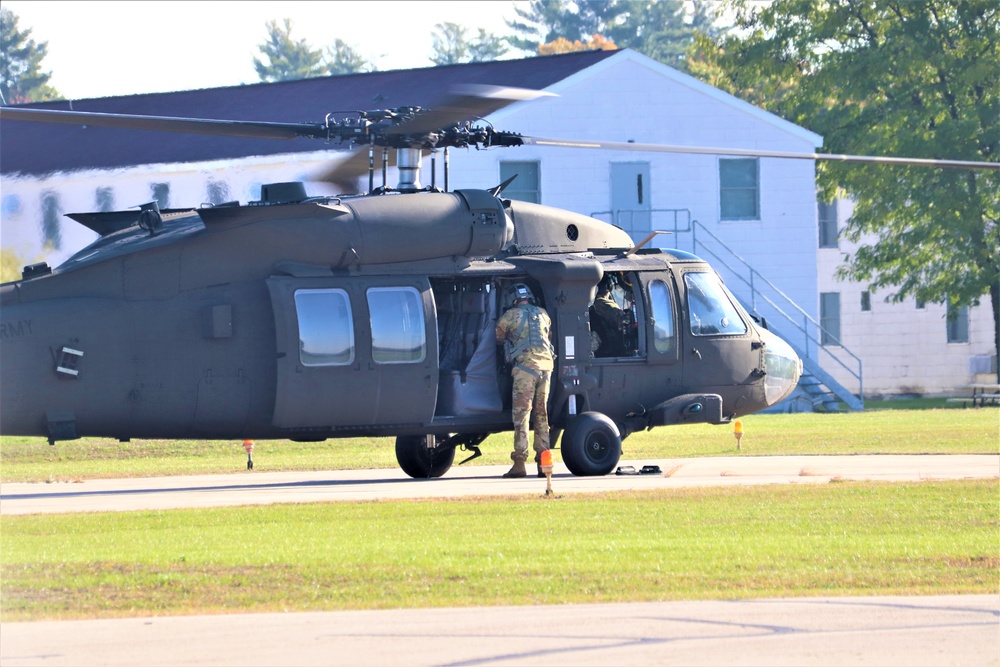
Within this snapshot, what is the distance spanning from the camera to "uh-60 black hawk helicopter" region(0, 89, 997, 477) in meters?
15.4

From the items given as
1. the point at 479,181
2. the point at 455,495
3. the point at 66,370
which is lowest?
the point at 455,495

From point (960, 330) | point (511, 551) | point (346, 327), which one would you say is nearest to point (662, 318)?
→ point (346, 327)

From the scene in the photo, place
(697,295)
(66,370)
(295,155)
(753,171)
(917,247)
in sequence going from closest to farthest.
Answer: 1. (66,370)
2. (697,295)
3. (295,155)
4. (753,171)
5. (917,247)

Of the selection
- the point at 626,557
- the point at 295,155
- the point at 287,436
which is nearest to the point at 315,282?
the point at 287,436

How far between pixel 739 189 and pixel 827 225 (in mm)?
14205

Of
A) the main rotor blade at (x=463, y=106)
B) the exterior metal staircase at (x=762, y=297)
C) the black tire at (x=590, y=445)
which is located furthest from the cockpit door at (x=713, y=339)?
the exterior metal staircase at (x=762, y=297)

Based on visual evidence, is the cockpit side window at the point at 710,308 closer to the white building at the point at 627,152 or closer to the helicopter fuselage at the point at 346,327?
the helicopter fuselage at the point at 346,327

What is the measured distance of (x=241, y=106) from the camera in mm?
37625

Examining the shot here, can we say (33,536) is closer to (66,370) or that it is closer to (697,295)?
(66,370)

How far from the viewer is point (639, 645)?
8.30 meters

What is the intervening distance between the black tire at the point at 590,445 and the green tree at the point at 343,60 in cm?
7573

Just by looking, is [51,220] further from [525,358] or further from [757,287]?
[757,287]

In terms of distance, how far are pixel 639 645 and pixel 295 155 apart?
2512 centimetres

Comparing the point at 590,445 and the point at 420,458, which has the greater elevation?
the point at 590,445
